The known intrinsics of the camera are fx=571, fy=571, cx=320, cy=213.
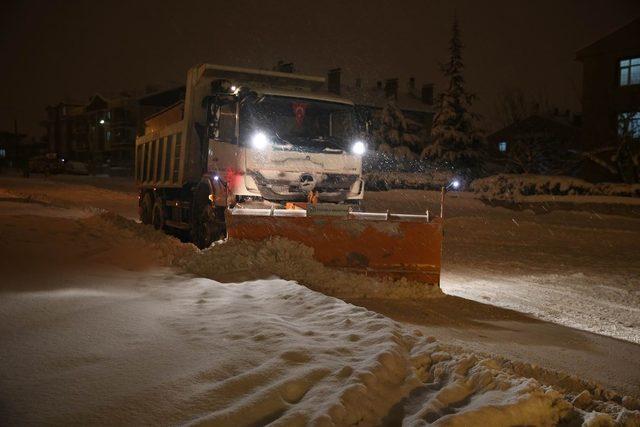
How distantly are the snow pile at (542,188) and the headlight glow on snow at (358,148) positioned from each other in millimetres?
15023

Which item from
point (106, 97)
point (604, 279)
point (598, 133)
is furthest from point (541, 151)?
point (106, 97)

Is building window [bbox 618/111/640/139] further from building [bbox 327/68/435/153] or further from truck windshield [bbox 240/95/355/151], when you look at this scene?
truck windshield [bbox 240/95/355/151]

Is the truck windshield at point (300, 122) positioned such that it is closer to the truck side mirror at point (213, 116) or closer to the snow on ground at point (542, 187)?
the truck side mirror at point (213, 116)

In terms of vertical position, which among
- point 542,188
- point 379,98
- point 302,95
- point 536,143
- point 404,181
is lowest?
point 542,188

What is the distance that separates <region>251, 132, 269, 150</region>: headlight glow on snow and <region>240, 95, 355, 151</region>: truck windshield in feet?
0.28

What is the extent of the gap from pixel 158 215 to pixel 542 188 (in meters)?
16.5

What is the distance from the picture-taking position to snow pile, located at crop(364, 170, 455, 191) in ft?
104

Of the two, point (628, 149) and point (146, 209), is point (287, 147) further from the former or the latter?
point (628, 149)

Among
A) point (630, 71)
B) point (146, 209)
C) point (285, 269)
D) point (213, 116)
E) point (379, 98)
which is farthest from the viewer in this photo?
point (379, 98)

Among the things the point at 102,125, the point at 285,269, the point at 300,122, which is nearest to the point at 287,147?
the point at 300,122

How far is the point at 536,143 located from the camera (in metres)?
38.6

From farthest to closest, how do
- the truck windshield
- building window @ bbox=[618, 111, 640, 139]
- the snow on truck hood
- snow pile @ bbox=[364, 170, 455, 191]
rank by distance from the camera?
snow pile @ bbox=[364, 170, 455, 191] → building window @ bbox=[618, 111, 640, 139] → the truck windshield → the snow on truck hood

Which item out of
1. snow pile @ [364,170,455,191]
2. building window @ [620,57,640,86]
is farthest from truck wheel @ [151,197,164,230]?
building window @ [620,57,640,86]

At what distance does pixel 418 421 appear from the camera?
3.17 metres
